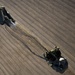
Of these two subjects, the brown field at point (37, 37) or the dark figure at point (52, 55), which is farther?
the brown field at point (37, 37)

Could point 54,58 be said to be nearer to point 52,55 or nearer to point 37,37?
point 52,55

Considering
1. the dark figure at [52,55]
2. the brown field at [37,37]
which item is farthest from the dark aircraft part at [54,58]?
the brown field at [37,37]

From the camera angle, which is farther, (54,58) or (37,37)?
(37,37)

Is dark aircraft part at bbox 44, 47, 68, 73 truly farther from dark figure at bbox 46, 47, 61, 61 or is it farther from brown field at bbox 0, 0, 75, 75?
brown field at bbox 0, 0, 75, 75

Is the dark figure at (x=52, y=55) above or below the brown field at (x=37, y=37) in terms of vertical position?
above

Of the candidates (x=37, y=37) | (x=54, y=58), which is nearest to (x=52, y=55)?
(x=54, y=58)

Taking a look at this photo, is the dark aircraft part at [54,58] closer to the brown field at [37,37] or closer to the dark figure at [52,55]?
the dark figure at [52,55]

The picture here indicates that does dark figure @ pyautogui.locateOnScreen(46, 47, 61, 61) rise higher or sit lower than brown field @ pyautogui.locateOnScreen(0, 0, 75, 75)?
higher

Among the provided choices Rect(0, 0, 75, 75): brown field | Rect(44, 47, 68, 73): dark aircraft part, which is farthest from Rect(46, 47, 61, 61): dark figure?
Rect(0, 0, 75, 75): brown field

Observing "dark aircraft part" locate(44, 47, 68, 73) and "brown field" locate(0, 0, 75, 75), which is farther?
"brown field" locate(0, 0, 75, 75)
